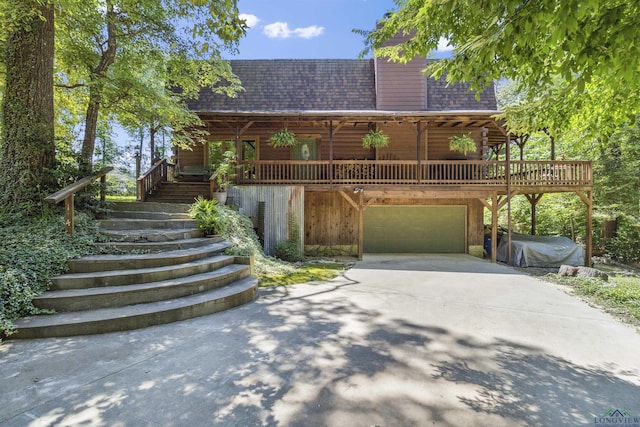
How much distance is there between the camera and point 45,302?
3.74 m

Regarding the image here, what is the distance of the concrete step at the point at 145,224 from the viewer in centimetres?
593

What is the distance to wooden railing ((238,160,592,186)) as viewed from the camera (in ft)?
34.0

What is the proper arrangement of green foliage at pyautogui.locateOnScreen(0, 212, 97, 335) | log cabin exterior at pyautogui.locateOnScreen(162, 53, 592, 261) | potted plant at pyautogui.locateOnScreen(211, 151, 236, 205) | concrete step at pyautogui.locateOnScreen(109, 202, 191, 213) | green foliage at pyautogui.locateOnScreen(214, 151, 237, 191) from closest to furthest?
green foliage at pyautogui.locateOnScreen(0, 212, 97, 335), concrete step at pyautogui.locateOnScreen(109, 202, 191, 213), potted plant at pyautogui.locateOnScreen(211, 151, 236, 205), green foliage at pyautogui.locateOnScreen(214, 151, 237, 191), log cabin exterior at pyautogui.locateOnScreen(162, 53, 592, 261)

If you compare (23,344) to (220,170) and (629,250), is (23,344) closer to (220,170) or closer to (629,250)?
(220,170)

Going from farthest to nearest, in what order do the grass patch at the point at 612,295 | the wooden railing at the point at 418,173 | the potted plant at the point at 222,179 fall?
the wooden railing at the point at 418,173, the potted plant at the point at 222,179, the grass patch at the point at 612,295

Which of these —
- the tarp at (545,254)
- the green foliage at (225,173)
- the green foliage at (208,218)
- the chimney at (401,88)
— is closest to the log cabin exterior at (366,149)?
the chimney at (401,88)

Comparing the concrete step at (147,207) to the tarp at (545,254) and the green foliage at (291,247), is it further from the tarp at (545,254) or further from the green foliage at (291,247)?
the tarp at (545,254)

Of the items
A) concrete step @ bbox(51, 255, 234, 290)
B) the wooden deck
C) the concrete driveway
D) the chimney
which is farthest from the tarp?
concrete step @ bbox(51, 255, 234, 290)

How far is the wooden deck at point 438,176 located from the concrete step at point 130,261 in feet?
17.7

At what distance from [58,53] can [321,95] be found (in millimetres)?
8592

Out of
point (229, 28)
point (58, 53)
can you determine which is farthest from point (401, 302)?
point (58, 53)

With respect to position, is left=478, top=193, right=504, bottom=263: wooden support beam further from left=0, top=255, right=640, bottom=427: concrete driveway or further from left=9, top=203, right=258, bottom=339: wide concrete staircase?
left=9, top=203, right=258, bottom=339: wide concrete staircase

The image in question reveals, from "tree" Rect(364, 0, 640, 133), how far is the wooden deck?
170 inches

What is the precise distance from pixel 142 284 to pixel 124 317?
2.71 feet
